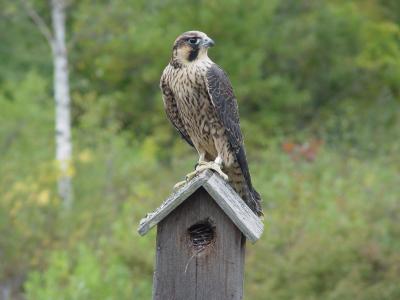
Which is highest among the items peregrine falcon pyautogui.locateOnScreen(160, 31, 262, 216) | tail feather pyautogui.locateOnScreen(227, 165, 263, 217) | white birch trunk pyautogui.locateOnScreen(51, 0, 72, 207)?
white birch trunk pyautogui.locateOnScreen(51, 0, 72, 207)

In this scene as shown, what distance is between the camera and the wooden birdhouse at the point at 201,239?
11.8ft

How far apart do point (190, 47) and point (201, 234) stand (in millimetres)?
1456

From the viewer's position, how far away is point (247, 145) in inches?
593

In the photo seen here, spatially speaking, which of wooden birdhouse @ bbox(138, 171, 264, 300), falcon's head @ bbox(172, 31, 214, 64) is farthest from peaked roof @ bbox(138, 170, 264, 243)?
falcon's head @ bbox(172, 31, 214, 64)

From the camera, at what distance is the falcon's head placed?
191 inches

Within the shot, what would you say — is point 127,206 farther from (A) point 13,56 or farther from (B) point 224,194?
(A) point 13,56

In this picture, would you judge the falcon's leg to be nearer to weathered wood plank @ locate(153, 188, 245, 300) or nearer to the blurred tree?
weathered wood plank @ locate(153, 188, 245, 300)

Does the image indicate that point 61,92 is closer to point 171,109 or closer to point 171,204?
point 171,109

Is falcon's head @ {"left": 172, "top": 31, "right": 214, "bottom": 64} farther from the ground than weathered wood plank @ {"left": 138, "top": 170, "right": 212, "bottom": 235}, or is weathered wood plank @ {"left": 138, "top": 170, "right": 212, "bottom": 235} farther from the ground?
falcon's head @ {"left": 172, "top": 31, "right": 214, "bottom": 64}

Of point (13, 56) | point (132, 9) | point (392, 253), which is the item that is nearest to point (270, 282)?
point (392, 253)

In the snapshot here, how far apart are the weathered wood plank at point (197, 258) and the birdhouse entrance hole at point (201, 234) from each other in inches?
0.6

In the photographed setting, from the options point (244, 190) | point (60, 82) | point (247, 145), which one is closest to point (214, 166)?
point (244, 190)

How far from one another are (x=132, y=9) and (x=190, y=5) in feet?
11.6

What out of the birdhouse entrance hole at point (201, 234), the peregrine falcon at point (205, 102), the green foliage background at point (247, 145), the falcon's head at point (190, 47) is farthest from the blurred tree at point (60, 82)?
the birdhouse entrance hole at point (201, 234)
